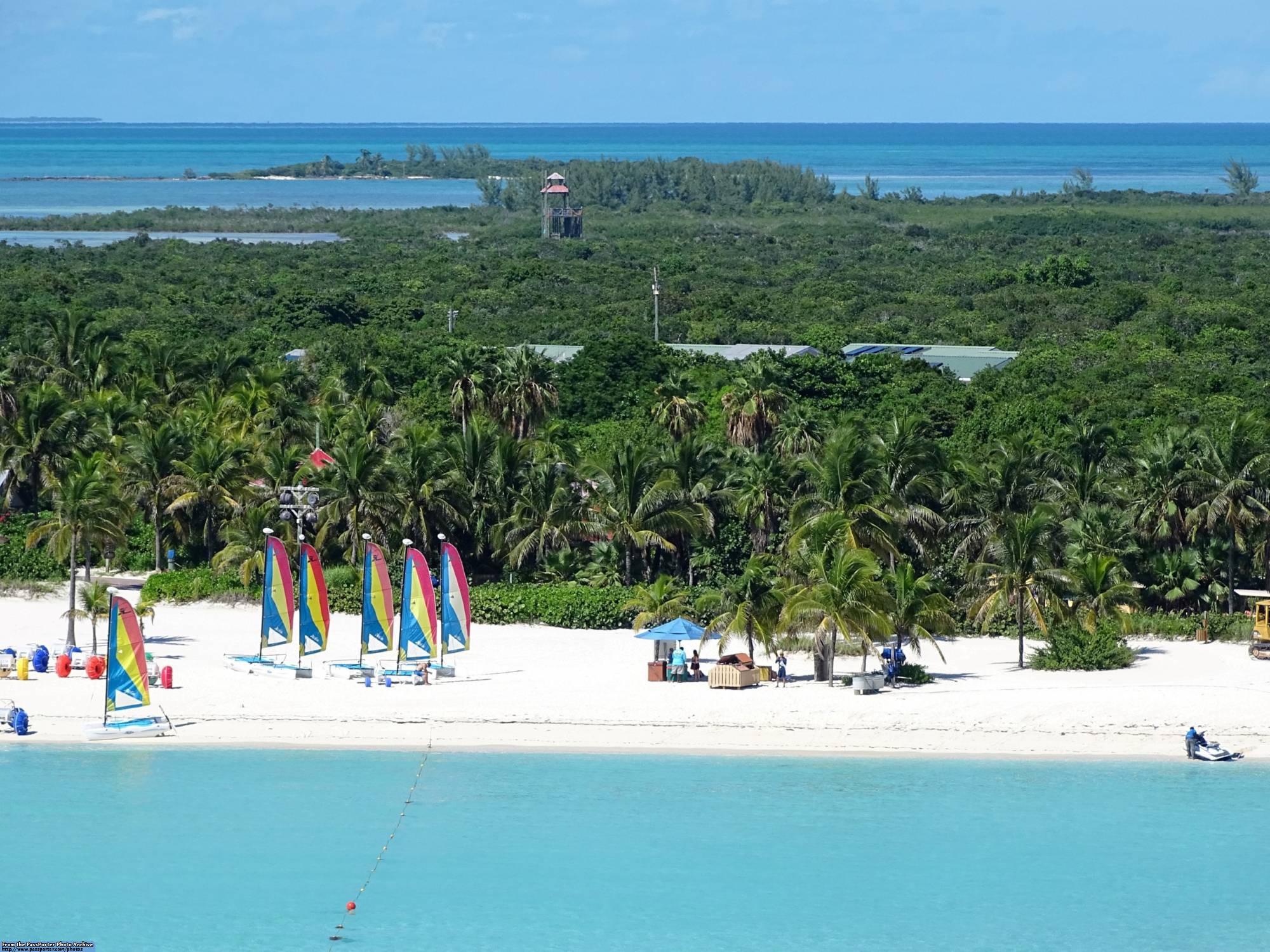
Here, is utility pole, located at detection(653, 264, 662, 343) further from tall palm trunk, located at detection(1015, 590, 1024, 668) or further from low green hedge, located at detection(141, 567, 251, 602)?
tall palm trunk, located at detection(1015, 590, 1024, 668)

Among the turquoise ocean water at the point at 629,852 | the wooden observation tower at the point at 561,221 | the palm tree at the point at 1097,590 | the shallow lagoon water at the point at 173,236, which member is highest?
the wooden observation tower at the point at 561,221

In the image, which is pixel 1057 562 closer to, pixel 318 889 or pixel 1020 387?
pixel 318 889

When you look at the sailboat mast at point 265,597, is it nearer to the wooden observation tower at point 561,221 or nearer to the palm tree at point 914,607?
the palm tree at point 914,607

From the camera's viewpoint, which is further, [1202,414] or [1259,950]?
[1202,414]

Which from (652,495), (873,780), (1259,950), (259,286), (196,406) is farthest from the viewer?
(259,286)

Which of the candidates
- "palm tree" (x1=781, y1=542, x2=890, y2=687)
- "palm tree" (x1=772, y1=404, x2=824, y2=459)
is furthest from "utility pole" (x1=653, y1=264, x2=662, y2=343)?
"palm tree" (x1=781, y1=542, x2=890, y2=687)

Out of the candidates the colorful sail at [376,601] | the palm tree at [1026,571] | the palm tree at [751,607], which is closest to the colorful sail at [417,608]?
the colorful sail at [376,601]

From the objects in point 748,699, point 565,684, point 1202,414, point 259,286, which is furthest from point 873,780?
point 259,286
